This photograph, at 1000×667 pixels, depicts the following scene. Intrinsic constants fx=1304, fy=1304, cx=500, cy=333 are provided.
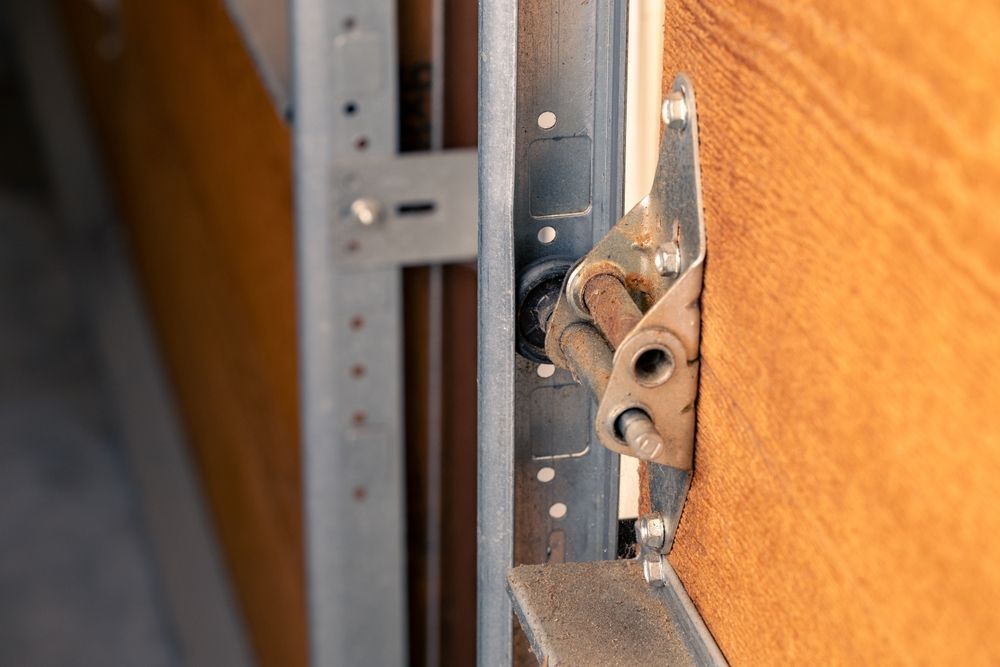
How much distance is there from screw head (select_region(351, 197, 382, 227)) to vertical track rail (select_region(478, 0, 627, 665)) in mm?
530

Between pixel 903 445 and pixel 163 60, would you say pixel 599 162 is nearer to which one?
pixel 903 445

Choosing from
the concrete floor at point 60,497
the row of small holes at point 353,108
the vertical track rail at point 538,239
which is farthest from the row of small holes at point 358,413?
the concrete floor at point 60,497

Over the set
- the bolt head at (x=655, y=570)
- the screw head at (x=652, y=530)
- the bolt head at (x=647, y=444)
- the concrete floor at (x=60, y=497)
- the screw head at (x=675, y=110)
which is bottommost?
the concrete floor at (x=60, y=497)

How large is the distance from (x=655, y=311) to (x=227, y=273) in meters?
1.49

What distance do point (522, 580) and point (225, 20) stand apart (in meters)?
1.14

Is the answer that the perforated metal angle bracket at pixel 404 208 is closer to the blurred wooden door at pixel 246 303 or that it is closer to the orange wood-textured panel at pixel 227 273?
the blurred wooden door at pixel 246 303

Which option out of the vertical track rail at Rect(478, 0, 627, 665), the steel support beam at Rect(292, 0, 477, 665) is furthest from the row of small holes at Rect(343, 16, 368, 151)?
the vertical track rail at Rect(478, 0, 627, 665)

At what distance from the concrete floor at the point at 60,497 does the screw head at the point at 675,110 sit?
7.55 ft

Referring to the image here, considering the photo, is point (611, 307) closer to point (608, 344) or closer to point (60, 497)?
point (608, 344)

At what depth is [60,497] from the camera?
9.98 ft

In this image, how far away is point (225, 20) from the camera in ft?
5.21

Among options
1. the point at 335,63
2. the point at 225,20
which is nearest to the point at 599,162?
the point at 335,63

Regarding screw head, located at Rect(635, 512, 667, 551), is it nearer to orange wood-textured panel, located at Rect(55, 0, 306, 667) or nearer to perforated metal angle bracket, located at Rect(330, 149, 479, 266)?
perforated metal angle bracket, located at Rect(330, 149, 479, 266)

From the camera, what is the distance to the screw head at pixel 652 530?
1.92ft
